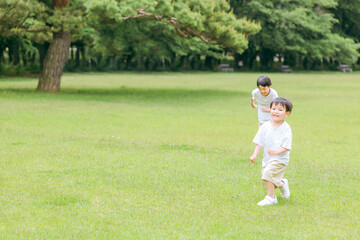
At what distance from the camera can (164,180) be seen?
7414mm

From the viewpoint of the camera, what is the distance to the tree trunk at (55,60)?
2438 centimetres

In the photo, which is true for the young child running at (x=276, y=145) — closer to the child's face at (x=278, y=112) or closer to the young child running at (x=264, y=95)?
the child's face at (x=278, y=112)

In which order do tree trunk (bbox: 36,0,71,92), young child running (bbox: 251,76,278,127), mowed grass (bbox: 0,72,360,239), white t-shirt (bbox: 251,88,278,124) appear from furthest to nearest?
tree trunk (bbox: 36,0,71,92), white t-shirt (bbox: 251,88,278,124), young child running (bbox: 251,76,278,127), mowed grass (bbox: 0,72,360,239)

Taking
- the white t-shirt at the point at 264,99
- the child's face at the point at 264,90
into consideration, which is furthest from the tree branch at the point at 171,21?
the child's face at the point at 264,90

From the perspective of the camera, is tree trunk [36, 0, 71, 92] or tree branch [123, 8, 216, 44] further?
tree trunk [36, 0, 71, 92]

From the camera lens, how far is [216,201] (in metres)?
6.36

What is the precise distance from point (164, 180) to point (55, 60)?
18402 millimetres

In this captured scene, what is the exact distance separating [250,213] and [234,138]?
6.36 metres

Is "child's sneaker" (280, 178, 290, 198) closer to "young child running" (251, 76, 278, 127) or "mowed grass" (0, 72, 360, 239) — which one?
"mowed grass" (0, 72, 360, 239)

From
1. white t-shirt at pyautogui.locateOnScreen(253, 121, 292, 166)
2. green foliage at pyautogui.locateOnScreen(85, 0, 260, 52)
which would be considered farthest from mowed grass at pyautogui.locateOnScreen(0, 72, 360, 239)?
green foliage at pyautogui.locateOnScreen(85, 0, 260, 52)

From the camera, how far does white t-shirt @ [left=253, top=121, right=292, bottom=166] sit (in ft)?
20.2

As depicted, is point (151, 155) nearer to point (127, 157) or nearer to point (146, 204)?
point (127, 157)

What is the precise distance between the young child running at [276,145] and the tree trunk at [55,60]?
1957 centimetres

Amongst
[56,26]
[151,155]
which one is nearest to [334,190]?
[151,155]
